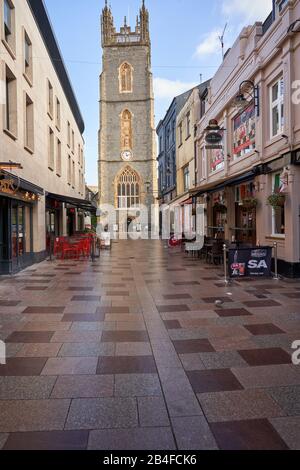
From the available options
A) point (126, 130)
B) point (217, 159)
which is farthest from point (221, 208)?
point (126, 130)

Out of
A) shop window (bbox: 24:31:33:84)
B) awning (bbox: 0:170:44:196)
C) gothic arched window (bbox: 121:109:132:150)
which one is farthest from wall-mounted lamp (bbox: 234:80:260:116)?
gothic arched window (bbox: 121:109:132:150)

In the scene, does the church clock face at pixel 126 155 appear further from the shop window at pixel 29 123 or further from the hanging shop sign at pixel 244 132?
the shop window at pixel 29 123

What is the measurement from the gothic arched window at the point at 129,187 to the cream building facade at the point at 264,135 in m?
40.2

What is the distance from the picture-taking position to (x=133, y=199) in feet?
192

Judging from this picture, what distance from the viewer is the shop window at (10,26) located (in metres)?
12.4

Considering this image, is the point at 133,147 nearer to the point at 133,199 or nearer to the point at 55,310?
the point at 133,199

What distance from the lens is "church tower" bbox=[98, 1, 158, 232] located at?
5778 centimetres

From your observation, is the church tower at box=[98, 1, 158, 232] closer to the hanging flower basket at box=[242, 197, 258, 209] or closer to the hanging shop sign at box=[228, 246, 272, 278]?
the hanging flower basket at box=[242, 197, 258, 209]

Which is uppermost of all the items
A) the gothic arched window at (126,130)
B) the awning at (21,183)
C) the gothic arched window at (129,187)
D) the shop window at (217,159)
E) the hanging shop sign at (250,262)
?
the gothic arched window at (126,130)

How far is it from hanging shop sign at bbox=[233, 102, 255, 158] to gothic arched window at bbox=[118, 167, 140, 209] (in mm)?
42491

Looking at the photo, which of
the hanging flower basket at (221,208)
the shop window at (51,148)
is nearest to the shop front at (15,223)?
the shop window at (51,148)

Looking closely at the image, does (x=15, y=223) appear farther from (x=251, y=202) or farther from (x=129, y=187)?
(x=129, y=187)

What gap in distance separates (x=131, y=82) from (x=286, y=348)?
59.1m

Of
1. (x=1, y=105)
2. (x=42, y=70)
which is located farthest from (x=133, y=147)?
(x=1, y=105)
